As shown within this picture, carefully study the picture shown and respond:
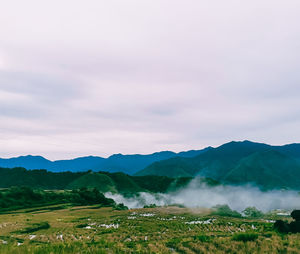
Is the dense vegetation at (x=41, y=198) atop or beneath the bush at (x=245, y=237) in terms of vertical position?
beneath

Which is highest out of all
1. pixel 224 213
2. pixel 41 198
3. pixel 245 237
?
pixel 245 237

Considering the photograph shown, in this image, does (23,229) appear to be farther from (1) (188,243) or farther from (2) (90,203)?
(2) (90,203)

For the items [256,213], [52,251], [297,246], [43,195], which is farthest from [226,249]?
[43,195]

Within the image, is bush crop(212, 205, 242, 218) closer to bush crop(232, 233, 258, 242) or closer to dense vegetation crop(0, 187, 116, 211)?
dense vegetation crop(0, 187, 116, 211)

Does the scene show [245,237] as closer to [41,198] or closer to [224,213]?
[224,213]

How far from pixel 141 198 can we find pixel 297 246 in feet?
622

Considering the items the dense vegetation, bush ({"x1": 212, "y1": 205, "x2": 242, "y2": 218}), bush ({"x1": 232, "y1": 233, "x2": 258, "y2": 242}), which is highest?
bush ({"x1": 232, "y1": 233, "x2": 258, "y2": 242})

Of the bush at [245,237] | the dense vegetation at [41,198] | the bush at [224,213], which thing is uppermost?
the bush at [245,237]

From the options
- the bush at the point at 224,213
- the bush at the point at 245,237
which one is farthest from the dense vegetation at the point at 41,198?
the bush at the point at 245,237

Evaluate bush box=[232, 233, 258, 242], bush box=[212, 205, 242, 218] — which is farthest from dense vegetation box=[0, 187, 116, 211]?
bush box=[232, 233, 258, 242]

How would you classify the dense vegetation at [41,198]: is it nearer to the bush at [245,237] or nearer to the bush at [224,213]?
the bush at [224,213]


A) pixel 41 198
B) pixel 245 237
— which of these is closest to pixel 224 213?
pixel 245 237

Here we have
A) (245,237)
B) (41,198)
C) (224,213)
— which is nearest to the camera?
(245,237)

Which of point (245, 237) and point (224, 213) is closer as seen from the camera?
point (245, 237)
